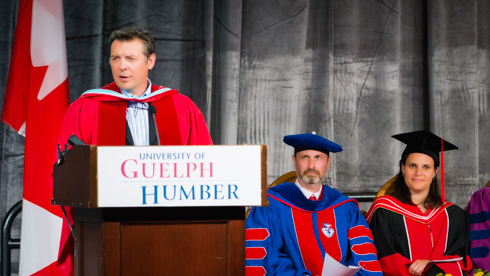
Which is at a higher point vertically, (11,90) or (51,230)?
(11,90)

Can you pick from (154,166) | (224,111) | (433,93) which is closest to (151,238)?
(154,166)

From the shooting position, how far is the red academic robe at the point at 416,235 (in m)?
3.69

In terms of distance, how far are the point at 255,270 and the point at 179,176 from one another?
146 centimetres

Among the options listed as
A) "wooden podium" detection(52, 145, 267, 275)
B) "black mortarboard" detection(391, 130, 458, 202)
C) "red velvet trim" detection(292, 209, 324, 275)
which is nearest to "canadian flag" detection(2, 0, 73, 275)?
"red velvet trim" detection(292, 209, 324, 275)

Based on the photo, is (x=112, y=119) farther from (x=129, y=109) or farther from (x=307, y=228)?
(x=307, y=228)

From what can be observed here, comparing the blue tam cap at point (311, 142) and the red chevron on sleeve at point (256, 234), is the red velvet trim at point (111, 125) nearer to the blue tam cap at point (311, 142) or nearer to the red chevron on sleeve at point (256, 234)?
the red chevron on sleeve at point (256, 234)

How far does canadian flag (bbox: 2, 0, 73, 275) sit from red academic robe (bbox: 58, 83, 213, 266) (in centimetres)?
105

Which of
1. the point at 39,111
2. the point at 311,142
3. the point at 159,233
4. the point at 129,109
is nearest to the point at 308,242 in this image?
the point at 311,142

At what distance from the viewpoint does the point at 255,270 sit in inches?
137

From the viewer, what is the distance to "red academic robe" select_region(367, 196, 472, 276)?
3686 millimetres

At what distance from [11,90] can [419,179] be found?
8.85 ft

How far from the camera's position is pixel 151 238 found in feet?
7.48

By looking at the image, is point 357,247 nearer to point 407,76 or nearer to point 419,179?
point 419,179

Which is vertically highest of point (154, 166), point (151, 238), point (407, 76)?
point (407, 76)
